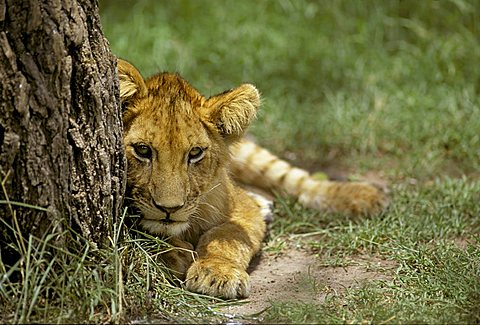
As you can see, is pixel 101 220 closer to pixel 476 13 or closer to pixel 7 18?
pixel 7 18

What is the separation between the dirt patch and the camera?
421 cm

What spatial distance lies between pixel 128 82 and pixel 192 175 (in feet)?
1.93

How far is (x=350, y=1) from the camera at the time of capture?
8727mm

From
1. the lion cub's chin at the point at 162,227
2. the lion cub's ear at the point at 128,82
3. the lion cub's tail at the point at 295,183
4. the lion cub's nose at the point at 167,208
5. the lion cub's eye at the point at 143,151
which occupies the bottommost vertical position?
the lion cub's tail at the point at 295,183

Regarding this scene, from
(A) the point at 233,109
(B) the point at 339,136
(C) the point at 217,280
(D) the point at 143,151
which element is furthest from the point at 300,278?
(B) the point at 339,136

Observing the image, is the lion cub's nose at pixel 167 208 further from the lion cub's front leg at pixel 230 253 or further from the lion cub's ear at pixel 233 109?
the lion cub's ear at pixel 233 109

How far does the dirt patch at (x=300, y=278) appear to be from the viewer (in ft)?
13.8

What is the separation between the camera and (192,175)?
4473mm

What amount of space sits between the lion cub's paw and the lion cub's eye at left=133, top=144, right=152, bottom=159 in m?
0.60

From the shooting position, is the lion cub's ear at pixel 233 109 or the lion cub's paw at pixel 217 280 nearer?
the lion cub's paw at pixel 217 280

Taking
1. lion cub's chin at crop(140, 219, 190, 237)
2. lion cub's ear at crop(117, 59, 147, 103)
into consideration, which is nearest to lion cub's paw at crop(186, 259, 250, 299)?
lion cub's chin at crop(140, 219, 190, 237)

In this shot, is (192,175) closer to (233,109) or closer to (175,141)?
(175,141)

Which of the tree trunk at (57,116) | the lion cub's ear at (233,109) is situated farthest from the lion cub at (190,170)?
the tree trunk at (57,116)

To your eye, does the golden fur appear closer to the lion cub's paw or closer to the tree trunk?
the lion cub's paw
